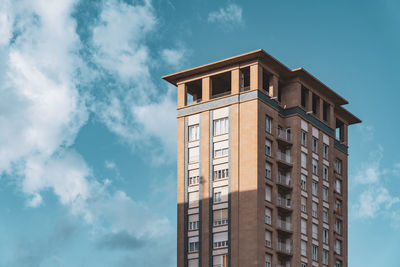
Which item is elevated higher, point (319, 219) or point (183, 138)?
point (183, 138)

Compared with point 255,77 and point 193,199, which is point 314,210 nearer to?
point 193,199

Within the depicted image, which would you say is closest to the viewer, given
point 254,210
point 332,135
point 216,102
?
point 254,210

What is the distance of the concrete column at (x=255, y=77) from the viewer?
9931cm

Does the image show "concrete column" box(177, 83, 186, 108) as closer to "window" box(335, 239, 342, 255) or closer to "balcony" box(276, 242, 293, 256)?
"balcony" box(276, 242, 293, 256)

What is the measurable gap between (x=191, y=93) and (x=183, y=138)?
7.04 meters

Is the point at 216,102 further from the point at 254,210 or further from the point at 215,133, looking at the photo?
the point at 254,210

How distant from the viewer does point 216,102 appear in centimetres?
10175

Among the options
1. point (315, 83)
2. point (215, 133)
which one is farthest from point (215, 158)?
point (315, 83)

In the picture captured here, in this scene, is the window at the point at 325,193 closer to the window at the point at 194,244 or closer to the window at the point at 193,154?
the window at the point at 193,154

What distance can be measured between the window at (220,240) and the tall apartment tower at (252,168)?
0.35ft

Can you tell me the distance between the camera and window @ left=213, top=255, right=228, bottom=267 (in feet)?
315

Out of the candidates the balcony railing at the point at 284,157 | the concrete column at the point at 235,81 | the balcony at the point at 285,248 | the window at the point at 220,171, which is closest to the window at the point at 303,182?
the balcony railing at the point at 284,157

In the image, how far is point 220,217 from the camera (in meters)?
97.8

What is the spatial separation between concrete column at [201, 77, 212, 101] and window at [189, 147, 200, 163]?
5.82 metres
